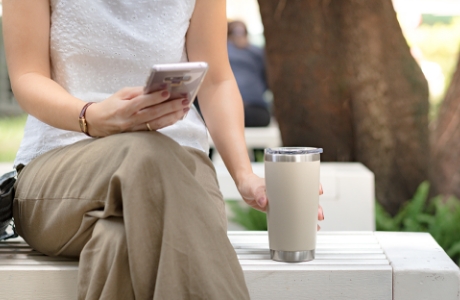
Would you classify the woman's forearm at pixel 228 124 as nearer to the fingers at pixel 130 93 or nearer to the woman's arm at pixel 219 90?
the woman's arm at pixel 219 90

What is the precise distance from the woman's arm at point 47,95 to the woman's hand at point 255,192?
1.03 ft

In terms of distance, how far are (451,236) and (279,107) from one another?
120 centimetres

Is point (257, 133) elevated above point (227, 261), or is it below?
below

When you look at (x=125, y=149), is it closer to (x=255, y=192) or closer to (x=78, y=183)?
(x=78, y=183)

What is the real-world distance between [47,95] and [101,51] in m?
0.19

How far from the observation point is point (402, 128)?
396cm

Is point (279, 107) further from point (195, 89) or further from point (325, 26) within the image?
point (195, 89)

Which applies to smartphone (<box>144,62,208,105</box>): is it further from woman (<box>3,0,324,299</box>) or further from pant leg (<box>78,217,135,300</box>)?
pant leg (<box>78,217,135,300</box>)

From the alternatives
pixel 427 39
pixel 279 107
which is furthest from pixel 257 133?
pixel 427 39

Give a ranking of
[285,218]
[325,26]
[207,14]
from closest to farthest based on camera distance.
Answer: [285,218] → [207,14] → [325,26]

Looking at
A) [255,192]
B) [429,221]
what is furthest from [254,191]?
[429,221]

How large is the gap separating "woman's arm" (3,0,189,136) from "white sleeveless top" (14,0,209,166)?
0.04m

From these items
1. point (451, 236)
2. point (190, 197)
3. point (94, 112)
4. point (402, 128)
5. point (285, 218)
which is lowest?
point (451, 236)

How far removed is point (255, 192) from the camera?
156 centimetres
